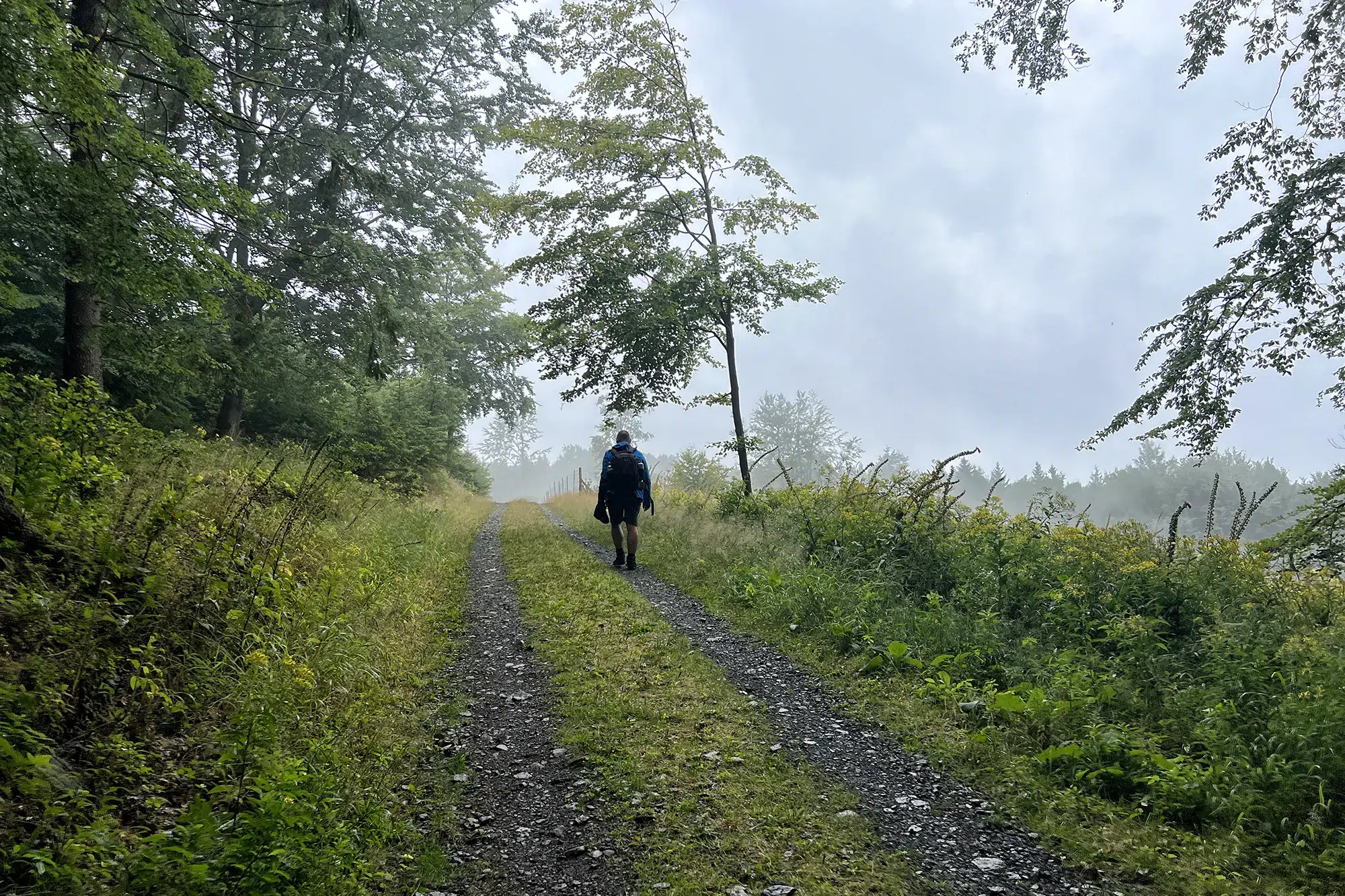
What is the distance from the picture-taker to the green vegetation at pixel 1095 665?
3365mm

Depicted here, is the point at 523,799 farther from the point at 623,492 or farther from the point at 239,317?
the point at 239,317

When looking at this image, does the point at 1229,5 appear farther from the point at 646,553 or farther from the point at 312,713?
the point at 312,713

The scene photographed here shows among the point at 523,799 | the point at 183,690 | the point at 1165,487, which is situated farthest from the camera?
the point at 1165,487

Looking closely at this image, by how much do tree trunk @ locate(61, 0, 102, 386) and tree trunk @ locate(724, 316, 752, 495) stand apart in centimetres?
1101

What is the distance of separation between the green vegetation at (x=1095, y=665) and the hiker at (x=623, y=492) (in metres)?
1.32

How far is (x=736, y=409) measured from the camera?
50.1 ft

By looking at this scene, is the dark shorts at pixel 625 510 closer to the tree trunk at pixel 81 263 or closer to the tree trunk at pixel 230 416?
the tree trunk at pixel 81 263

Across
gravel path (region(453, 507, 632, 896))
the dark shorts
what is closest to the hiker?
the dark shorts

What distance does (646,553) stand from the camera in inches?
468

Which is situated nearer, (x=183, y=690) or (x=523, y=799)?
(x=523, y=799)

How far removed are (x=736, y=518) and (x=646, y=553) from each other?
7.41 feet

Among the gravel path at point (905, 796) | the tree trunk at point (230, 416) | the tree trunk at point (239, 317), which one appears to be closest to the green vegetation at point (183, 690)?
the gravel path at point (905, 796)

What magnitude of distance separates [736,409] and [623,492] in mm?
5355

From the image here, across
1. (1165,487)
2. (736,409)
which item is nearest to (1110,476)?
(1165,487)
